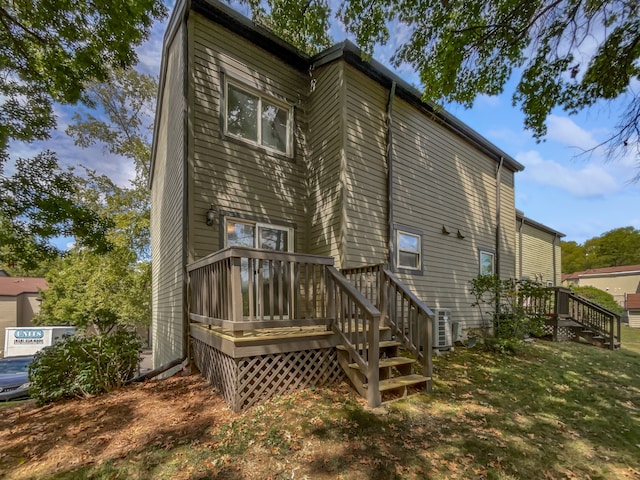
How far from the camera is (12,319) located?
25609 millimetres

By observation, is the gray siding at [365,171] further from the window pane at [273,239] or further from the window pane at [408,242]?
the window pane at [273,239]

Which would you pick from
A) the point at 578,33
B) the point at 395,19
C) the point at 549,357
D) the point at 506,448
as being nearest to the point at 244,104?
the point at 395,19

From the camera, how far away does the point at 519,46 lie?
555 centimetres

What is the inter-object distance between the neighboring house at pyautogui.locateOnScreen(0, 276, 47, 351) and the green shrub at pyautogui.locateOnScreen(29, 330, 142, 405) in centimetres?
2741

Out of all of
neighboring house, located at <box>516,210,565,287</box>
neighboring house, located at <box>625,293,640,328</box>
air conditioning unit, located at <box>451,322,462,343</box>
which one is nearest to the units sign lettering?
air conditioning unit, located at <box>451,322,462,343</box>

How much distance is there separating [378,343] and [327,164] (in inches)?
161

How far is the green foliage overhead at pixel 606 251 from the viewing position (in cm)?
4247

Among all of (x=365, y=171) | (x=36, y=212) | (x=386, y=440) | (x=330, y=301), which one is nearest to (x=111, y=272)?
(x=36, y=212)

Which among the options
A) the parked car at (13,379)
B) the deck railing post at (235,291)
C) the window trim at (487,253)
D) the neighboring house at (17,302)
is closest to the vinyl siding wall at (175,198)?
the deck railing post at (235,291)

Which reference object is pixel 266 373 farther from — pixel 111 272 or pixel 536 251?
pixel 111 272

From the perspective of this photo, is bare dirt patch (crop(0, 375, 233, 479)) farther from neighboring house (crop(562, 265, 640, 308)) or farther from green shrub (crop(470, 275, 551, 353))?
neighboring house (crop(562, 265, 640, 308))

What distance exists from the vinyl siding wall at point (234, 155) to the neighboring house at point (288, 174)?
2 centimetres

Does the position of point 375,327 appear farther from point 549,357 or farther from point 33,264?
point 33,264

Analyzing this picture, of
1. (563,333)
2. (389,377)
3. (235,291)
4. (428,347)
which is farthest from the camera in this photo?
(563,333)
